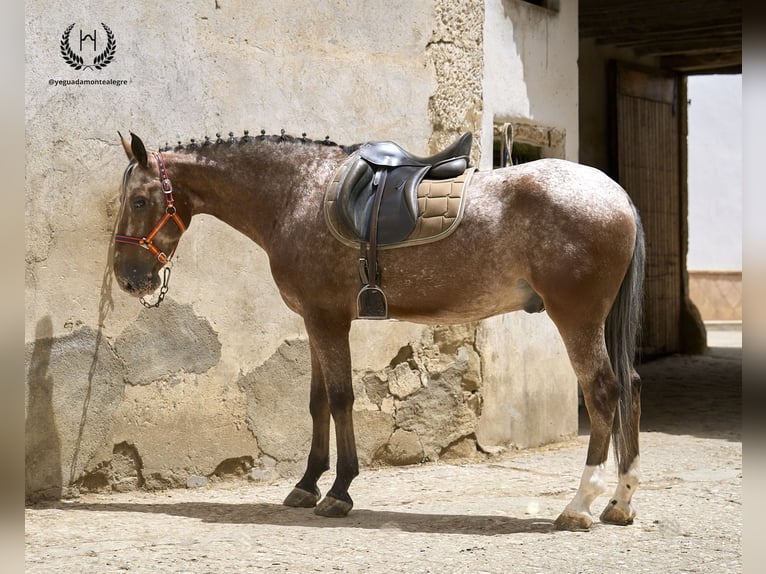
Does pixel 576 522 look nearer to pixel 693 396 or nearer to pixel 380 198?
pixel 380 198

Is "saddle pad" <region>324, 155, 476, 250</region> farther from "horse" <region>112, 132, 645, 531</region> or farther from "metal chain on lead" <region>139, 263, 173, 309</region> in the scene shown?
"metal chain on lead" <region>139, 263, 173, 309</region>

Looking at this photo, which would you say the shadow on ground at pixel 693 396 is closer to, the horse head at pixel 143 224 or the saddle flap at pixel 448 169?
the saddle flap at pixel 448 169

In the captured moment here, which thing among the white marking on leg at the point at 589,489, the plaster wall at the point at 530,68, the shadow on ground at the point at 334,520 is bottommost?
the shadow on ground at the point at 334,520

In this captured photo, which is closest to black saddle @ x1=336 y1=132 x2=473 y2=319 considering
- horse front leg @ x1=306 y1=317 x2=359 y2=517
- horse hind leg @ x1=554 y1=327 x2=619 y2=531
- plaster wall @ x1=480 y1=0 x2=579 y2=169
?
horse front leg @ x1=306 y1=317 x2=359 y2=517

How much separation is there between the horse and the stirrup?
67mm

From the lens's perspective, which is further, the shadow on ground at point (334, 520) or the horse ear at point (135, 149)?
the horse ear at point (135, 149)

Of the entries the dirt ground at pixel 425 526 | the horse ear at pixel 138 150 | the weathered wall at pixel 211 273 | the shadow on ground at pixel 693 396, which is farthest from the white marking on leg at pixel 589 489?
the shadow on ground at pixel 693 396

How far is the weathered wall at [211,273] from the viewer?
5.32 m

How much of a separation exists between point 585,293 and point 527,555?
1357mm

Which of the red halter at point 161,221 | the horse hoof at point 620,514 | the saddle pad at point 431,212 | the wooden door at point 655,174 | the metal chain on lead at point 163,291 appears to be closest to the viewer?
the horse hoof at point 620,514

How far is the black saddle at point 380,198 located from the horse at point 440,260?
89 millimetres

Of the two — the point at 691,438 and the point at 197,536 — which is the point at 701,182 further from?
the point at 197,536

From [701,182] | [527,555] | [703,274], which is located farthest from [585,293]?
[701,182]

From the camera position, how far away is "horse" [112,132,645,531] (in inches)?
179
